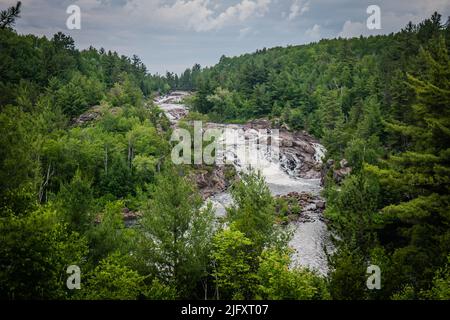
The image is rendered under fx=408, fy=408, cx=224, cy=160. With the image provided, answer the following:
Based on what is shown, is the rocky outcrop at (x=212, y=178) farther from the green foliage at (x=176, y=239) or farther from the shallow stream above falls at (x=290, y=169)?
the green foliage at (x=176, y=239)

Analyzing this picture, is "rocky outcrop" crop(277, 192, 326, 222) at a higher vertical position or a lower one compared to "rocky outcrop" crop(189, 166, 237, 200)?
lower

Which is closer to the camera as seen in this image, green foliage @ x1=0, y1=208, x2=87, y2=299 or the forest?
green foliage @ x1=0, y1=208, x2=87, y2=299

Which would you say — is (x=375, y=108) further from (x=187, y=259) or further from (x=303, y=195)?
(x=187, y=259)

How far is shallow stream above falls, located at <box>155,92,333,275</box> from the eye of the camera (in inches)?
1734

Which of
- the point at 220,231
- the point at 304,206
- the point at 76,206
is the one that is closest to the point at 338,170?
the point at 304,206

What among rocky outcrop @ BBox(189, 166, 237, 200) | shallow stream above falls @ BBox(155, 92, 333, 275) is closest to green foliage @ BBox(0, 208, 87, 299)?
shallow stream above falls @ BBox(155, 92, 333, 275)

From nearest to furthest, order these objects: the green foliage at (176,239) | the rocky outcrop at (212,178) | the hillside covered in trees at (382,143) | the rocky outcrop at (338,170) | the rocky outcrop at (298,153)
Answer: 1. the hillside covered in trees at (382,143)
2. the green foliage at (176,239)
3. the rocky outcrop at (338,170)
4. the rocky outcrop at (212,178)
5. the rocky outcrop at (298,153)

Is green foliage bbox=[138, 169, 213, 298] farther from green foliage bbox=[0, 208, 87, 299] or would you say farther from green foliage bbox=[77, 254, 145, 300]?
green foliage bbox=[0, 208, 87, 299]

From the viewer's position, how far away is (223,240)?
2255 cm

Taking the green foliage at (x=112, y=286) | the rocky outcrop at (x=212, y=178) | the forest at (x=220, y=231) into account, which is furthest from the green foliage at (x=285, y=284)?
the rocky outcrop at (x=212, y=178)

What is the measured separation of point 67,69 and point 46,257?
86501 mm

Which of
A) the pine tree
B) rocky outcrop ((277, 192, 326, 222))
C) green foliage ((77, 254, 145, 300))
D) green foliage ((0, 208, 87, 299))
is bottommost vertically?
rocky outcrop ((277, 192, 326, 222))

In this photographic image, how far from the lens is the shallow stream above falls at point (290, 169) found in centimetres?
4403
